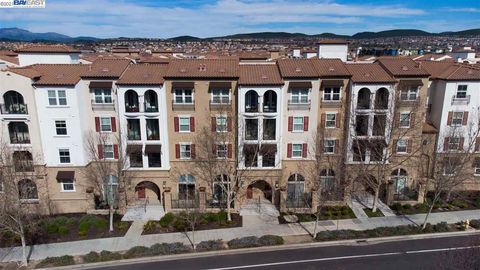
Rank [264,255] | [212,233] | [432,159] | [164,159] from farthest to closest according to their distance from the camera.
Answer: [432,159] → [164,159] → [212,233] → [264,255]

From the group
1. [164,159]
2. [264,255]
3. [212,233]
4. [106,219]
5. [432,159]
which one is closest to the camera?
[264,255]

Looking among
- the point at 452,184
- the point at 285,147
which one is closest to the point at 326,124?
the point at 285,147

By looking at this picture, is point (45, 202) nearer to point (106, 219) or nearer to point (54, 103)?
point (106, 219)

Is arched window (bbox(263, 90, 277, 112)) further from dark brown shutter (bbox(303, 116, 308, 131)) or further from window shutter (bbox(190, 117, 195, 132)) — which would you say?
window shutter (bbox(190, 117, 195, 132))

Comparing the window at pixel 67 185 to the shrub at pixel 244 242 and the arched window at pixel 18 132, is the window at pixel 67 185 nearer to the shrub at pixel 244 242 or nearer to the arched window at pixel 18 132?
the arched window at pixel 18 132

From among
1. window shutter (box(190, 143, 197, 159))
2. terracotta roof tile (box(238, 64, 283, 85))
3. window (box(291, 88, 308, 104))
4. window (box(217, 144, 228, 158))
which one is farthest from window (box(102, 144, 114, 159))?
window (box(291, 88, 308, 104))

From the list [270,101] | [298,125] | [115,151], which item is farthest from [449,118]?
[115,151]
